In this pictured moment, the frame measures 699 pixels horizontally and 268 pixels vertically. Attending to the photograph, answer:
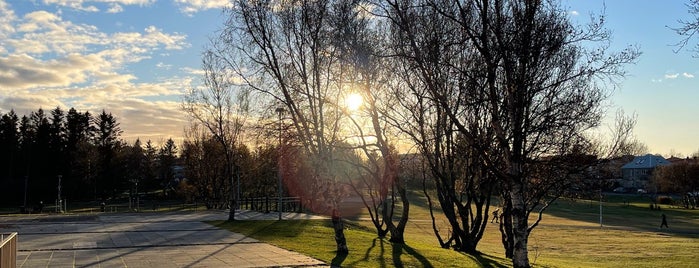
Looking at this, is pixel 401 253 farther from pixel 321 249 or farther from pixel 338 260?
pixel 338 260

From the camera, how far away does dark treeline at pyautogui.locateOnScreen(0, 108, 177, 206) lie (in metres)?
71.2

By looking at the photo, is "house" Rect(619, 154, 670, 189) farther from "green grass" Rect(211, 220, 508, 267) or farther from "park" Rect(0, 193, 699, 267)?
"green grass" Rect(211, 220, 508, 267)

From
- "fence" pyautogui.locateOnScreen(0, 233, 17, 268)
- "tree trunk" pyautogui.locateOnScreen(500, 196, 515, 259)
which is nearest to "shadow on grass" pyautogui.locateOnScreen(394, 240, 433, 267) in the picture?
"tree trunk" pyautogui.locateOnScreen(500, 196, 515, 259)

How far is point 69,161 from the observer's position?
7375 cm

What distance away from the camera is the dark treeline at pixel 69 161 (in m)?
71.2

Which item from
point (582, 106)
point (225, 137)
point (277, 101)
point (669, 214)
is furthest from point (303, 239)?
point (669, 214)

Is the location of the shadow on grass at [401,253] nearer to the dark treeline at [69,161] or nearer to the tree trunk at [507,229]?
the tree trunk at [507,229]

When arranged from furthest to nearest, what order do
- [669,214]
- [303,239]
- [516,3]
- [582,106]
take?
Result: [669,214] < [303,239] < [582,106] < [516,3]

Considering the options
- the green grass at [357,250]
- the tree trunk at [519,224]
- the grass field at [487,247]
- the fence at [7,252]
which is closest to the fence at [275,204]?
the grass field at [487,247]

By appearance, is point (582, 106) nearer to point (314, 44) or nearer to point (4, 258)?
point (314, 44)

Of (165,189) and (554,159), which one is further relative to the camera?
(165,189)

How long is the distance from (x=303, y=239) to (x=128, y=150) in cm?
7205

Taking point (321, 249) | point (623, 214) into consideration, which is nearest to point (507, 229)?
point (321, 249)

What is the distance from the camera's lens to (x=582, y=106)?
16094mm
